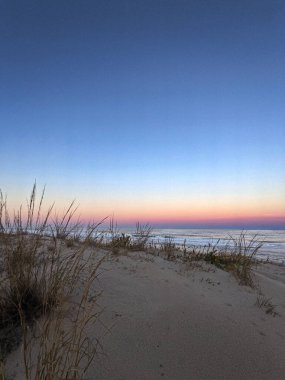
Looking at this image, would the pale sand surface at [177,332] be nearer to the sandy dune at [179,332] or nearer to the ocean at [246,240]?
the sandy dune at [179,332]

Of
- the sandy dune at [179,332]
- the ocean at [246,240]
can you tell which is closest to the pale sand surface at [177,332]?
the sandy dune at [179,332]

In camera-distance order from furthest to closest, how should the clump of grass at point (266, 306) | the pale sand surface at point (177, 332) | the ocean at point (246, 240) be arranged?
the ocean at point (246, 240)
the clump of grass at point (266, 306)
the pale sand surface at point (177, 332)

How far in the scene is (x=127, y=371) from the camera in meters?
2.68

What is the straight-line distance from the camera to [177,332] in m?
3.24

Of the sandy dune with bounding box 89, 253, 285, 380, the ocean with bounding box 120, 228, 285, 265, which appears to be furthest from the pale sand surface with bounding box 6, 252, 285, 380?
the ocean with bounding box 120, 228, 285, 265

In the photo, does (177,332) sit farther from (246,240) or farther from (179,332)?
(246,240)

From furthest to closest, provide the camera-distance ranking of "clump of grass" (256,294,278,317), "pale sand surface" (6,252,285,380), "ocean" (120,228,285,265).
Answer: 1. "ocean" (120,228,285,265)
2. "clump of grass" (256,294,278,317)
3. "pale sand surface" (6,252,285,380)

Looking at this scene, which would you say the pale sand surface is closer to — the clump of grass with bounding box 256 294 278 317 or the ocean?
the clump of grass with bounding box 256 294 278 317

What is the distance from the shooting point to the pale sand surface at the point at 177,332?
2801 mm

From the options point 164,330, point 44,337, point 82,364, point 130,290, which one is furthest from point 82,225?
point 44,337

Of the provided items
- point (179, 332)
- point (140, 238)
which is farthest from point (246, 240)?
point (179, 332)

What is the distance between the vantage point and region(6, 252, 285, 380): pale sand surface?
2801 mm

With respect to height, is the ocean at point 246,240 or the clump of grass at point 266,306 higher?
the ocean at point 246,240

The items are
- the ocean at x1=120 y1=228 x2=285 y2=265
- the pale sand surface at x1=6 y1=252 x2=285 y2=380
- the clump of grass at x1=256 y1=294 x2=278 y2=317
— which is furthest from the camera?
the ocean at x1=120 y1=228 x2=285 y2=265
